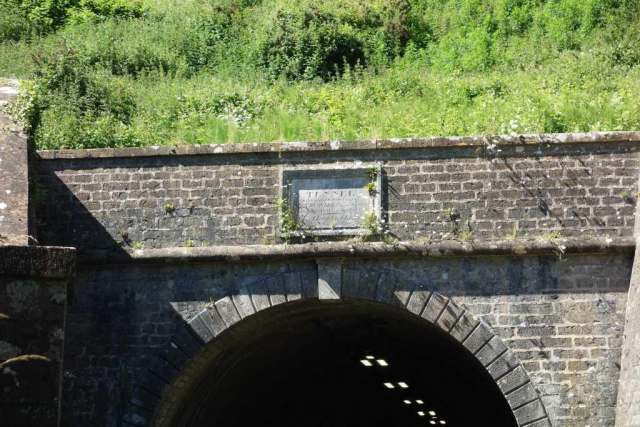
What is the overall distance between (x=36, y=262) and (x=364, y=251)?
14.0ft

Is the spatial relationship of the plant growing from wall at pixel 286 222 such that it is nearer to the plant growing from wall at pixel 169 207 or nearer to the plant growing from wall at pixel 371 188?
the plant growing from wall at pixel 371 188

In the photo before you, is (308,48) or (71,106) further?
(308,48)

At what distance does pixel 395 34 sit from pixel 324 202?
34.8 ft

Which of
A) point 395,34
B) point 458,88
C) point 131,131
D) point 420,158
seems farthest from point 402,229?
point 395,34

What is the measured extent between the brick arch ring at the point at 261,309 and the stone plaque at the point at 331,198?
55 centimetres

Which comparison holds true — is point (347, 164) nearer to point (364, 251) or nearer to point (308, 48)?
point (364, 251)

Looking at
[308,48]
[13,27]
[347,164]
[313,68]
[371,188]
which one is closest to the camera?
[371,188]

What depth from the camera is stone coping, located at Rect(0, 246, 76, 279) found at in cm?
919

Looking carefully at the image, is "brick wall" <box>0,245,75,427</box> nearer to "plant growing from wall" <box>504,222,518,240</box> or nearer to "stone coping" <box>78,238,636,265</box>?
"stone coping" <box>78,238,636,265</box>

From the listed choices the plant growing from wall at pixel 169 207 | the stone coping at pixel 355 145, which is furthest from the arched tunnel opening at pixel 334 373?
the stone coping at pixel 355 145

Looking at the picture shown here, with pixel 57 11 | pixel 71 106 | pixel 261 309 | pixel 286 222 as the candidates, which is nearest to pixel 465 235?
pixel 286 222

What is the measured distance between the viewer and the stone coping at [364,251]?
39.9 feet

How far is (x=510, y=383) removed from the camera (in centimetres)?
1200

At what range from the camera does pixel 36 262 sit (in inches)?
365
